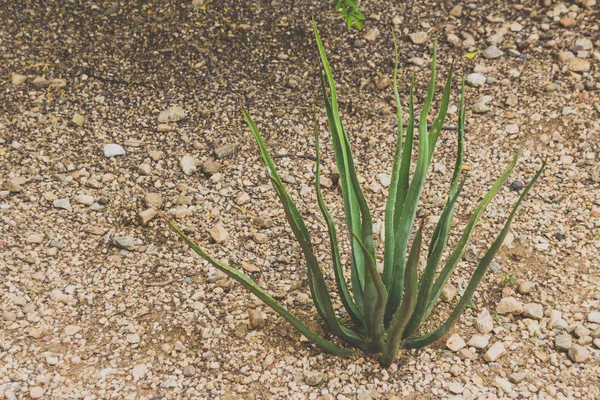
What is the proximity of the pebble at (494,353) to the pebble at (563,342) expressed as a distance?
169 mm

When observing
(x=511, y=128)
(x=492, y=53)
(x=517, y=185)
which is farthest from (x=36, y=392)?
(x=492, y=53)

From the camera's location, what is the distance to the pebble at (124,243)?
2.59 meters

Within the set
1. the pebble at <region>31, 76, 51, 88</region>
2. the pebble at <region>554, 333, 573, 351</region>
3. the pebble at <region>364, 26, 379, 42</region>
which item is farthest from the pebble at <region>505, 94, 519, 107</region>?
the pebble at <region>31, 76, 51, 88</region>

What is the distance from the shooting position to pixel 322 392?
Answer: 82.1 inches

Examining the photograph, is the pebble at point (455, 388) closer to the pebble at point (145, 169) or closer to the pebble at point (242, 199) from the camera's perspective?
the pebble at point (242, 199)

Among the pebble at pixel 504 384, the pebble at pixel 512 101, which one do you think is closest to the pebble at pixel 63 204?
the pebble at pixel 504 384

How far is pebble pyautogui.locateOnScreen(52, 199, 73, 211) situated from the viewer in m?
2.75

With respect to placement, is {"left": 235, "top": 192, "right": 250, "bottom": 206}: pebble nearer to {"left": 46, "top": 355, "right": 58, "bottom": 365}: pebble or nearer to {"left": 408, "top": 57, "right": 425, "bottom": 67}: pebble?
{"left": 46, "top": 355, "right": 58, "bottom": 365}: pebble

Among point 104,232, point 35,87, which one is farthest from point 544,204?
point 35,87

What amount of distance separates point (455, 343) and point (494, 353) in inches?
4.6

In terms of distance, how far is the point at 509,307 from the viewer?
2326mm

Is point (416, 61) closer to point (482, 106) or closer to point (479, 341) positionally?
point (482, 106)

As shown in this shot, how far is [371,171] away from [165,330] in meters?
1.09

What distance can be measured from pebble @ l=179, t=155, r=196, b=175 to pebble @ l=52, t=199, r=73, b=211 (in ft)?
1.52
